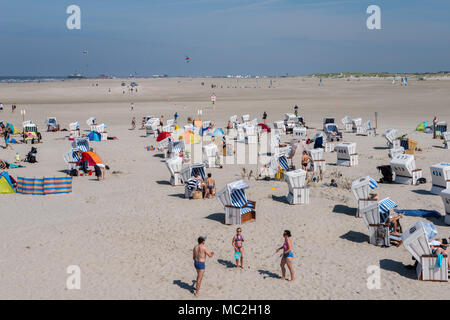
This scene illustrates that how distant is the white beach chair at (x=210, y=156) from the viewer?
19609 millimetres

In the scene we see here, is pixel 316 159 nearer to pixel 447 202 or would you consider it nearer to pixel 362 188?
pixel 362 188

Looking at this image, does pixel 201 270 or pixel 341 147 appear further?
pixel 341 147

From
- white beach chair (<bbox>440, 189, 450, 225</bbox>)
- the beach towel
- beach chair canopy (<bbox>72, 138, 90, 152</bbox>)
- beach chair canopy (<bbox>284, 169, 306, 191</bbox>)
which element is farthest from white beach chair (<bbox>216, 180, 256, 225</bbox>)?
beach chair canopy (<bbox>72, 138, 90, 152</bbox>)

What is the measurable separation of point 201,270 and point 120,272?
2.25 metres

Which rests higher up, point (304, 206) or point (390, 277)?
point (304, 206)

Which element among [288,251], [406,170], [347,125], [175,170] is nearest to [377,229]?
[288,251]

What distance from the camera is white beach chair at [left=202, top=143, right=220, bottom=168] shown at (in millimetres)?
19609

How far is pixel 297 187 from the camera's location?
45.8 ft

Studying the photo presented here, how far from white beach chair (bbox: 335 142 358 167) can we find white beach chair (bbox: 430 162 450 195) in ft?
15.7

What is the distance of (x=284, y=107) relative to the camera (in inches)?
1886

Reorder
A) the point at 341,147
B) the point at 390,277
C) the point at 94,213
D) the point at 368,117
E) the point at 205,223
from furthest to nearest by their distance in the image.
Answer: the point at 368,117, the point at 341,147, the point at 94,213, the point at 205,223, the point at 390,277
